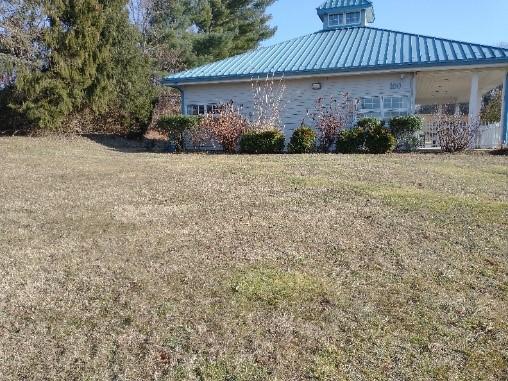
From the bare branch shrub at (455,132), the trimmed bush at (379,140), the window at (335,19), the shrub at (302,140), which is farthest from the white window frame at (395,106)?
the window at (335,19)

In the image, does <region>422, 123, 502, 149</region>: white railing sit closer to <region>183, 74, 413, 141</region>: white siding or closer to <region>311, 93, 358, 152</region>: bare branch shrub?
<region>183, 74, 413, 141</region>: white siding

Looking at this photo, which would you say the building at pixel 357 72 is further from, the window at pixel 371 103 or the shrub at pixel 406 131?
the shrub at pixel 406 131

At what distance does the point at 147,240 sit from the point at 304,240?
1.62 meters

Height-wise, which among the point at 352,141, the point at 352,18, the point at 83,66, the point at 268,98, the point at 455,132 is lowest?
the point at 352,141

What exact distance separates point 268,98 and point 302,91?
4.04 ft

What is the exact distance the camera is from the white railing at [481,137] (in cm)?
1384

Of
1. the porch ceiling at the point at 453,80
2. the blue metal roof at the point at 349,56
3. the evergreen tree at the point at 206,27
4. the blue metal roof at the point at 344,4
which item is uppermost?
the evergreen tree at the point at 206,27

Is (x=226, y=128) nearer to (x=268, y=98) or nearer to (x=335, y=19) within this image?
(x=268, y=98)

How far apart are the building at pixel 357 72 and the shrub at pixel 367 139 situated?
96.1 inches

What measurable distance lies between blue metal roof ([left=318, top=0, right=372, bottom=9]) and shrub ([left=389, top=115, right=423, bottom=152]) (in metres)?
8.58

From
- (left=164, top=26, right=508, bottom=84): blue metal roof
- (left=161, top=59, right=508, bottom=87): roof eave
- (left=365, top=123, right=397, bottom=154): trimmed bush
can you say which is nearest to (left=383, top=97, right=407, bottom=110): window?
(left=161, top=59, right=508, bottom=87): roof eave

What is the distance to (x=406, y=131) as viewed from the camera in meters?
13.3

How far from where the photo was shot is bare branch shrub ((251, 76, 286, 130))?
624 inches

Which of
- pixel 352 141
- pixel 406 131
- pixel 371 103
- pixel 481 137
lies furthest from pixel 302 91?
pixel 481 137
